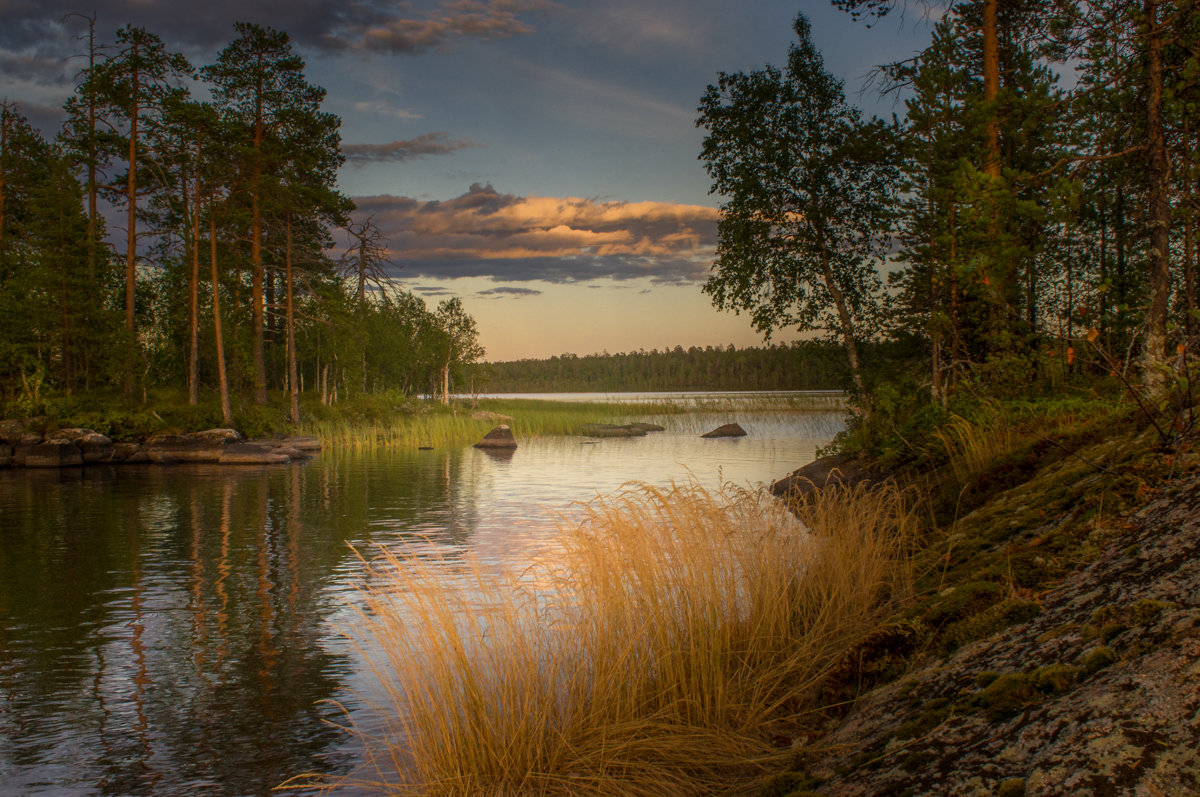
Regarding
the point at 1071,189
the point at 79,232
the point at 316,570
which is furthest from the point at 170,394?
the point at 1071,189

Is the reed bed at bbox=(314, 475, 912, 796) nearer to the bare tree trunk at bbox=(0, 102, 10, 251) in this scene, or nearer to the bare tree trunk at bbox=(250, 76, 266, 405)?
the bare tree trunk at bbox=(250, 76, 266, 405)

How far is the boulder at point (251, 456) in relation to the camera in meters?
28.8

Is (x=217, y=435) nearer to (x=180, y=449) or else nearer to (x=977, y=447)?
(x=180, y=449)

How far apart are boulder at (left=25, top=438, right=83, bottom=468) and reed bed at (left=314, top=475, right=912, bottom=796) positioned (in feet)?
87.9

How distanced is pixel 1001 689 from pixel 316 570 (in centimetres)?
1045

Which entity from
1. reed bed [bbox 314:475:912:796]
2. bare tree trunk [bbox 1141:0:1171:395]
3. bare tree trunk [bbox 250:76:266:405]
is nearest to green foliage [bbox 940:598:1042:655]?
reed bed [bbox 314:475:912:796]

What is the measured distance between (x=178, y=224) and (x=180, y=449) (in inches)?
504

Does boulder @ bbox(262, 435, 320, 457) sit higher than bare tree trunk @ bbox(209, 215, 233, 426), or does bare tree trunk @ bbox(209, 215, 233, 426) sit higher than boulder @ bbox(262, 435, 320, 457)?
bare tree trunk @ bbox(209, 215, 233, 426)

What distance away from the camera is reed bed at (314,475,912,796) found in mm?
4305

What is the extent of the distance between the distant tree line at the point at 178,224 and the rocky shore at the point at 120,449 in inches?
78.3

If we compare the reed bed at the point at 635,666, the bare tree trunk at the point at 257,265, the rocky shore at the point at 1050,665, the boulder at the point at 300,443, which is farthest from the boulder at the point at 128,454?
the rocky shore at the point at 1050,665

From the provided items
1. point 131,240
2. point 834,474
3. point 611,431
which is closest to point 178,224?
point 131,240

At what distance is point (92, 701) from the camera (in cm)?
651

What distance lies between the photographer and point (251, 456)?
28828 millimetres
